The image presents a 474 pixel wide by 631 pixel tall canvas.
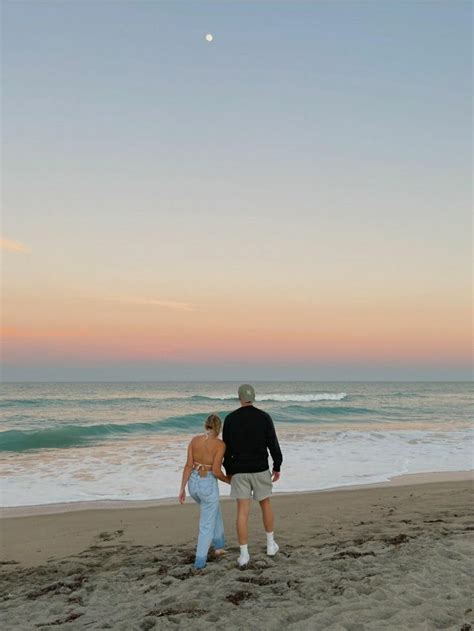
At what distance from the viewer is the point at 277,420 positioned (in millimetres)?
32188

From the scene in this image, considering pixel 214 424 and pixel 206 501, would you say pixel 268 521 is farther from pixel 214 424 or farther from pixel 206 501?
pixel 214 424

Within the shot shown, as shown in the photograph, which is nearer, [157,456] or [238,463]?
[238,463]

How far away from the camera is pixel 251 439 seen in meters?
6.10

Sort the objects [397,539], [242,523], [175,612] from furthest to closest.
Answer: [397,539]
[242,523]
[175,612]

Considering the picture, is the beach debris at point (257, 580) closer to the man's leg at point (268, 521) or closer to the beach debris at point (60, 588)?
the man's leg at point (268, 521)

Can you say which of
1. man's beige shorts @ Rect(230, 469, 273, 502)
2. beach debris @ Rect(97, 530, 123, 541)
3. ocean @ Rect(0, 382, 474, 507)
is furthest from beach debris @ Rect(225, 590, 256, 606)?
ocean @ Rect(0, 382, 474, 507)

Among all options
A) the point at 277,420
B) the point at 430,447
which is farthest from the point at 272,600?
the point at 277,420

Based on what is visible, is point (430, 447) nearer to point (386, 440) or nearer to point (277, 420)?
point (386, 440)

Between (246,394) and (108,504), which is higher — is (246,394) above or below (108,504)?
above

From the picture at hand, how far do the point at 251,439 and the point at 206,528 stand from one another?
1.21 m

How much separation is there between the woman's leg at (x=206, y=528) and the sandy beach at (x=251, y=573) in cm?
17

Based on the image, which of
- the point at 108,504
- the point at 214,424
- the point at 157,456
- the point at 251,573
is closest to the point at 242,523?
the point at 251,573

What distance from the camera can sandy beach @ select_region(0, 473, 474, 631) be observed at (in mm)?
4645

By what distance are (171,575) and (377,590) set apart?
7.57 feet
